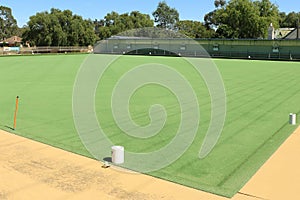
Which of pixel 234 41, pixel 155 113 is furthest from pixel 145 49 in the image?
pixel 155 113

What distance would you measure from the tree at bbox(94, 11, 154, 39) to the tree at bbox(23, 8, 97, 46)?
379 inches

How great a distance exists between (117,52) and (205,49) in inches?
620

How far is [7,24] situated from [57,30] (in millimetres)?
61870

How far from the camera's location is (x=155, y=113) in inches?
424

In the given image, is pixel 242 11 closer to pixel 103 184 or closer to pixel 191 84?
pixel 191 84

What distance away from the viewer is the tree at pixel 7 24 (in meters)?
111

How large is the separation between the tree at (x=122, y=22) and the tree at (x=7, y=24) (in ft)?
135

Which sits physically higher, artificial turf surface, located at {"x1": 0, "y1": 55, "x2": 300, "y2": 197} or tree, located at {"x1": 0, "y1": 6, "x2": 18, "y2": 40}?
tree, located at {"x1": 0, "y1": 6, "x2": 18, "y2": 40}

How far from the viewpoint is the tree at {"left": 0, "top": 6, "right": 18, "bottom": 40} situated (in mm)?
111050

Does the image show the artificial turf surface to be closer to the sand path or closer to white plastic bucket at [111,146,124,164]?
the sand path

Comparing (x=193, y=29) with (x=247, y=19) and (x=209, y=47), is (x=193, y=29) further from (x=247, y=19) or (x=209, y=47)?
(x=209, y=47)

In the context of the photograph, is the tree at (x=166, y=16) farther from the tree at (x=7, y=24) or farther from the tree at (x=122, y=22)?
the tree at (x=7, y=24)

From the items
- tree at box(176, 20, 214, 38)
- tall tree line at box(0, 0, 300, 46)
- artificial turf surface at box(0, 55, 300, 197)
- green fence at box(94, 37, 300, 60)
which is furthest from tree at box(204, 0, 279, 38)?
artificial turf surface at box(0, 55, 300, 197)

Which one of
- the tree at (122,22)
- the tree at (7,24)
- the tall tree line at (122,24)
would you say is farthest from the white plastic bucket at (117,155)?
the tree at (7,24)
